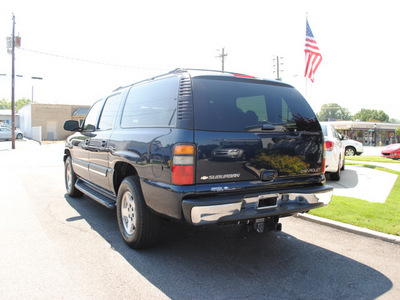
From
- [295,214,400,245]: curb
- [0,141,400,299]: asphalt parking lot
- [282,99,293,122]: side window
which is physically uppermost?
[282,99,293,122]: side window

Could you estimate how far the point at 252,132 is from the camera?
3.38 m

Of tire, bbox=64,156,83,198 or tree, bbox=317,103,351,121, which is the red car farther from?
tree, bbox=317,103,351,121

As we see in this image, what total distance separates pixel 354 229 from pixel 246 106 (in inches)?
100

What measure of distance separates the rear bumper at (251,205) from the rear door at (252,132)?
0.20 m

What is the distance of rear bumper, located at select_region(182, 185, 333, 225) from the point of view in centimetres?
297

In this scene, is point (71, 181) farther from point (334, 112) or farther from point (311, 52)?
point (334, 112)

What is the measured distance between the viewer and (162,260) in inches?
142

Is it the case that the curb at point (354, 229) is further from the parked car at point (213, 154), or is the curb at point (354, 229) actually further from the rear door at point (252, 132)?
the rear door at point (252, 132)

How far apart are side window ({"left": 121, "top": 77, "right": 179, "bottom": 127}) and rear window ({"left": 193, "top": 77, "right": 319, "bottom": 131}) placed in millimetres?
332

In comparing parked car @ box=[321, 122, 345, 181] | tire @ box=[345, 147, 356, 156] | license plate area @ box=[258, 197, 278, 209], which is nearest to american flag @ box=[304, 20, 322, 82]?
parked car @ box=[321, 122, 345, 181]

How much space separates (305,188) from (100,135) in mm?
3078

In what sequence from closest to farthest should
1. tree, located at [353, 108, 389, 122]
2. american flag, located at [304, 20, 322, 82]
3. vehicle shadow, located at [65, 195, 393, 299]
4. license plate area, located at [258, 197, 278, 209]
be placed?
vehicle shadow, located at [65, 195, 393, 299] → license plate area, located at [258, 197, 278, 209] → american flag, located at [304, 20, 322, 82] → tree, located at [353, 108, 389, 122]

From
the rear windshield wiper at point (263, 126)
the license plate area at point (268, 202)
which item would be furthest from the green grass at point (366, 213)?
the rear windshield wiper at point (263, 126)

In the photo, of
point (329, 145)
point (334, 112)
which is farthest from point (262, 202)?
point (334, 112)
